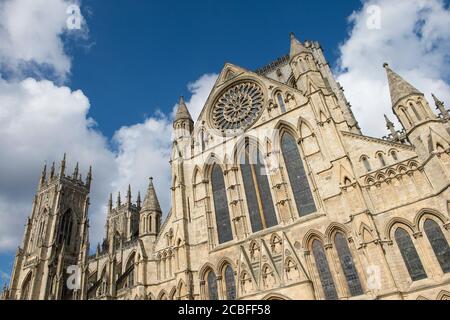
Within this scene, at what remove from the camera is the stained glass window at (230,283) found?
18.3 meters

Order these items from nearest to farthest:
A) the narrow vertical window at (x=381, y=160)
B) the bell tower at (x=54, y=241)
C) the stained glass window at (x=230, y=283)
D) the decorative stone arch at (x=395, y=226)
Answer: the decorative stone arch at (x=395, y=226), the narrow vertical window at (x=381, y=160), the stained glass window at (x=230, y=283), the bell tower at (x=54, y=241)

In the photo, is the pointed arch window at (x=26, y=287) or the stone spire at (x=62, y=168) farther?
the stone spire at (x=62, y=168)

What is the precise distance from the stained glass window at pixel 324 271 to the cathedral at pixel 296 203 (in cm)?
5

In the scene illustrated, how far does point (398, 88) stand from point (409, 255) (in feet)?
28.1

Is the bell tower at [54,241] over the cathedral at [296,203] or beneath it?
over

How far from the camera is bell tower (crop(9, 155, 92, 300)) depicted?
1783 inches

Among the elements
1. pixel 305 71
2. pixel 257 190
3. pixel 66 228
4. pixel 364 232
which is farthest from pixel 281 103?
pixel 66 228

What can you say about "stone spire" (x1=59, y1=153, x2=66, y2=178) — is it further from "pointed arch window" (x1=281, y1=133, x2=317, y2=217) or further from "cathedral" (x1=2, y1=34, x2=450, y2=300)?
"pointed arch window" (x1=281, y1=133, x2=317, y2=217)

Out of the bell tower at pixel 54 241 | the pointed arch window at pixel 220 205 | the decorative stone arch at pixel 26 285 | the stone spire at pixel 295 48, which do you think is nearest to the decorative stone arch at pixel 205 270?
the pointed arch window at pixel 220 205

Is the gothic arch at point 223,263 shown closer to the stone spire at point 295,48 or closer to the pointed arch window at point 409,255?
the pointed arch window at point 409,255

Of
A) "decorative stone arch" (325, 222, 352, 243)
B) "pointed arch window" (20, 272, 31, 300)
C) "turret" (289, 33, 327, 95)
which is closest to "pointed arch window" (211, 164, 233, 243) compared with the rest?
"decorative stone arch" (325, 222, 352, 243)

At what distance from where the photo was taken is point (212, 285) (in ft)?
62.9
